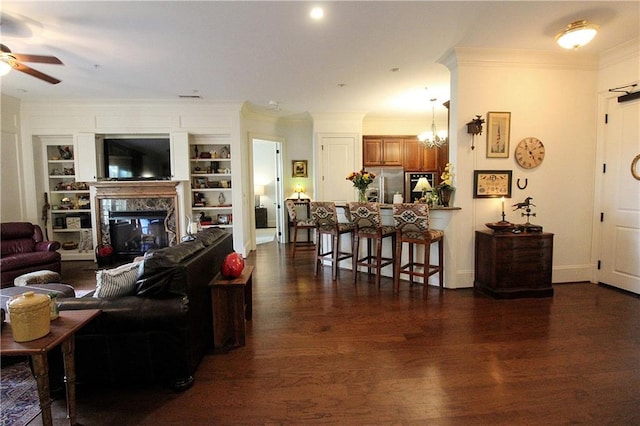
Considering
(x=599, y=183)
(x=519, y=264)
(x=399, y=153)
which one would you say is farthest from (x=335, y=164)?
(x=599, y=183)

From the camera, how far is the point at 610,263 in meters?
3.80

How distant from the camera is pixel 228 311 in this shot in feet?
8.18

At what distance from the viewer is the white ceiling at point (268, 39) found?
2658 millimetres

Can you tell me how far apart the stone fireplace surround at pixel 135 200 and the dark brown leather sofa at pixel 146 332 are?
372 centimetres

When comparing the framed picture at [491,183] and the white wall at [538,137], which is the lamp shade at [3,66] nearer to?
the white wall at [538,137]

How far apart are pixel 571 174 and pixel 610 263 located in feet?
3.92

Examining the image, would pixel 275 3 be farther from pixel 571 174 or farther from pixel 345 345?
pixel 571 174

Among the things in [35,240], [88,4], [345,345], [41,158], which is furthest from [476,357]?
[41,158]

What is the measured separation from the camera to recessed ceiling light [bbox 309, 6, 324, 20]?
8.68 feet

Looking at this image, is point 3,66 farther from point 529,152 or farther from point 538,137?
point 538,137

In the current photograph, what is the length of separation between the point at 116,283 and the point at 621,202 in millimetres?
5273

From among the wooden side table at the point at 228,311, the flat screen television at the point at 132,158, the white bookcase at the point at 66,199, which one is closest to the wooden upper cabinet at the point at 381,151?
the flat screen television at the point at 132,158

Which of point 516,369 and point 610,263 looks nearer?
point 516,369

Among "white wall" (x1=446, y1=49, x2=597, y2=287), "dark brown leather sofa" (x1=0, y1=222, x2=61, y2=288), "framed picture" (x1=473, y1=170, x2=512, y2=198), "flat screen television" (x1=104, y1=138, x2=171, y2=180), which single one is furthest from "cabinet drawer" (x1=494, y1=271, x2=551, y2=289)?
"dark brown leather sofa" (x1=0, y1=222, x2=61, y2=288)
